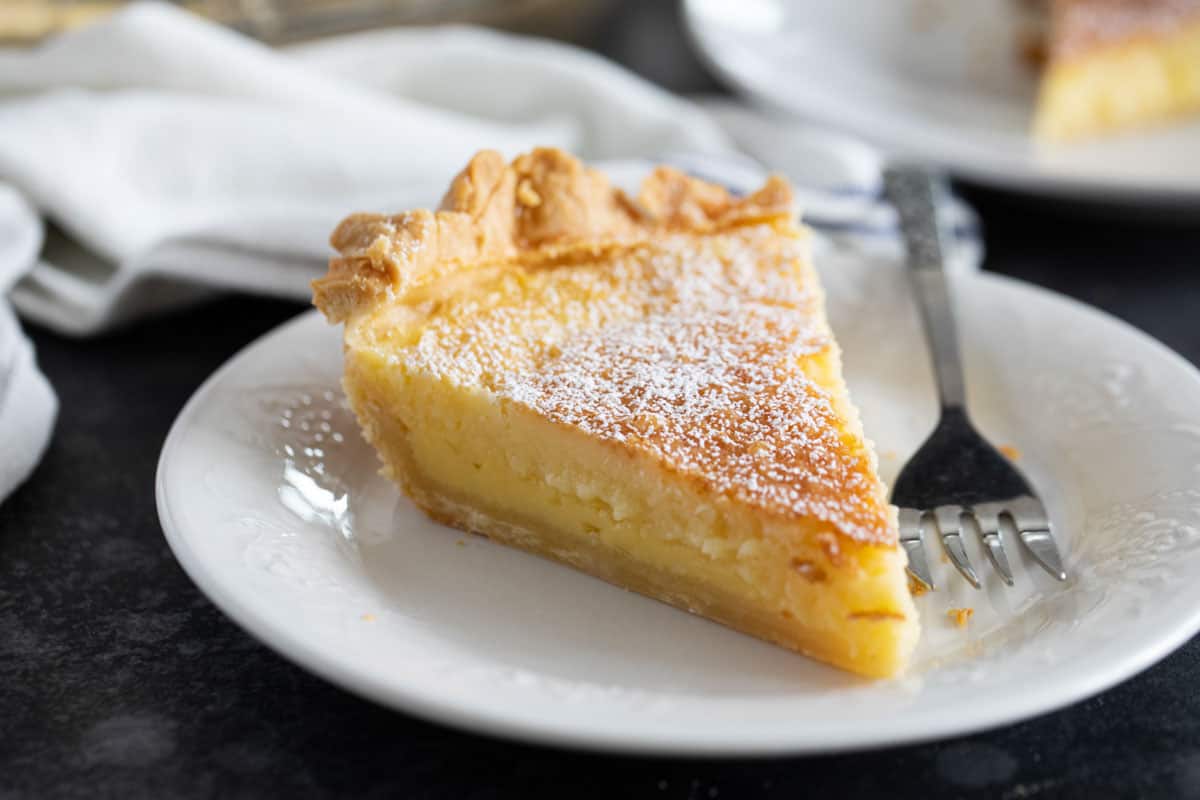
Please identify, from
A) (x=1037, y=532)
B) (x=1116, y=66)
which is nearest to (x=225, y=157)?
(x=1037, y=532)

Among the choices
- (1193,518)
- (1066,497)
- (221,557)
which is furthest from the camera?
(1066,497)

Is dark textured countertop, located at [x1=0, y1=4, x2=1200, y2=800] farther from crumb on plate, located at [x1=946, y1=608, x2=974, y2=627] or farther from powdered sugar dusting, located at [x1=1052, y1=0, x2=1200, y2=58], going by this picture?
powdered sugar dusting, located at [x1=1052, y1=0, x2=1200, y2=58]

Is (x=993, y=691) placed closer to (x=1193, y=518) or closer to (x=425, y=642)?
(x=1193, y=518)

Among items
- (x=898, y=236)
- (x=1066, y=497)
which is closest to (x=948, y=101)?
(x=898, y=236)

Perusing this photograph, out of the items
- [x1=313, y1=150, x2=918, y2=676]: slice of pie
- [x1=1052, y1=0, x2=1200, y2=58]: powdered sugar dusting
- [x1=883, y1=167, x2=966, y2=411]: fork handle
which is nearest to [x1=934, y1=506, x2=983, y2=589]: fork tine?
[x1=313, y1=150, x2=918, y2=676]: slice of pie

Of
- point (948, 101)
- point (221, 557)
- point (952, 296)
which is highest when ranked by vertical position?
point (221, 557)

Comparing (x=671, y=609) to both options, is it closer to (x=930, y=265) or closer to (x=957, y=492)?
(x=957, y=492)
